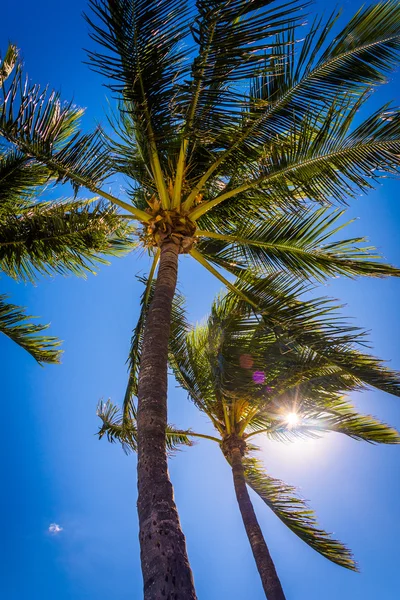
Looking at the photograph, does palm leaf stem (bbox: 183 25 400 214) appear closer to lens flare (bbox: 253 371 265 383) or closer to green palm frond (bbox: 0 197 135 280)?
green palm frond (bbox: 0 197 135 280)

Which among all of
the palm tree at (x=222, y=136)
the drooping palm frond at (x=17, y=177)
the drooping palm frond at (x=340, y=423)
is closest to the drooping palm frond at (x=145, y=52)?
the palm tree at (x=222, y=136)

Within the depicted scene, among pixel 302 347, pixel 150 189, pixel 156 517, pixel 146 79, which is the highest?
pixel 150 189

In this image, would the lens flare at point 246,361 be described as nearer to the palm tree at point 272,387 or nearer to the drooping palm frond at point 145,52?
the palm tree at point 272,387

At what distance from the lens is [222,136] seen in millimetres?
5820

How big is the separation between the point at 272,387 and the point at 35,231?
428 cm

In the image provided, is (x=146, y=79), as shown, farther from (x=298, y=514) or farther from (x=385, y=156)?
(x=298, y=514)

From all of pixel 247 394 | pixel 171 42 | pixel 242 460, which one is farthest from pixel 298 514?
pixel 171 42

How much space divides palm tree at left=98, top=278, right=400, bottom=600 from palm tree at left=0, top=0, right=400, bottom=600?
2.30 feet

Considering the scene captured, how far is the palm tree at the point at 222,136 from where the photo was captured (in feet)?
14.5

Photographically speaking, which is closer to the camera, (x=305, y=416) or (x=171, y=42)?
(x=171, y=42)

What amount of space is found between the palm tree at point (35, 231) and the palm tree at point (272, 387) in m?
2.19

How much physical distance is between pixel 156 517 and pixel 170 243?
146 inches

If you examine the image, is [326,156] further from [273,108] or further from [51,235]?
[51,235]

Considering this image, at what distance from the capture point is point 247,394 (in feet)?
22.4
